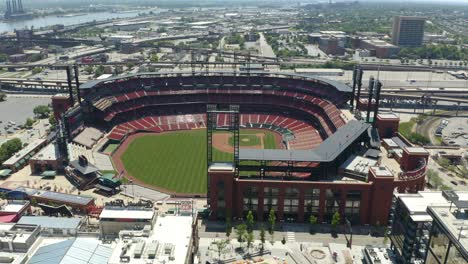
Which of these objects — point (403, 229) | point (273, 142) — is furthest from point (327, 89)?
point (403, 229)

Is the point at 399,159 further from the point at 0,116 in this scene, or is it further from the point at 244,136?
the point at 0,116

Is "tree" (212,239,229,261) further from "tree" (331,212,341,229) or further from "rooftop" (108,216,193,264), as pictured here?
"tree" (331,212,341,229)

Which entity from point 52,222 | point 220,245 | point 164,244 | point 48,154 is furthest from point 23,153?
point 164,244

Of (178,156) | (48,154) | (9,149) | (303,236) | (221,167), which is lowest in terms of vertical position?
(303,236)

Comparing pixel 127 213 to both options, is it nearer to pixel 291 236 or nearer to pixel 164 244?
pixel 164 244

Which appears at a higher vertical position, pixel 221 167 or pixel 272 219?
pixel 221 167

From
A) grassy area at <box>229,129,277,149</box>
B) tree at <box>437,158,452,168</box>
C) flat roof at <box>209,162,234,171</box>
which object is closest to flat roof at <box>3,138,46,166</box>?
flat roof at <box>209,162,234,171</box>

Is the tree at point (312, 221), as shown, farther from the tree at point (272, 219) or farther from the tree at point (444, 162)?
the tree at point (444, 162)

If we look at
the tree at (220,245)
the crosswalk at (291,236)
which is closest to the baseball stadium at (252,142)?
the crosswalk at (291,236)
